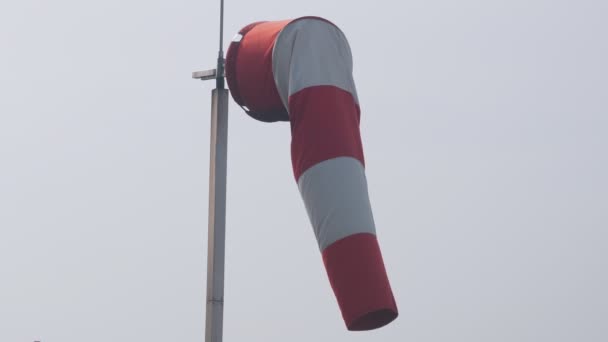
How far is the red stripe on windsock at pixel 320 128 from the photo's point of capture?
7871 millimetres

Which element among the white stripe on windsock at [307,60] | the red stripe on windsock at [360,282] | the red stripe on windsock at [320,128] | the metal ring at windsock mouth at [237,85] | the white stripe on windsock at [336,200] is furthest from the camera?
the metal ring at windsock mouth at [237,85]

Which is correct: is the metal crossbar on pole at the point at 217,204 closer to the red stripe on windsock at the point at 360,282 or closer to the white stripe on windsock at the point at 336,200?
the white stripe on windsock at the point at 336,200

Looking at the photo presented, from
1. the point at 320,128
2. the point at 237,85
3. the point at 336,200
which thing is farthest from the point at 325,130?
the point at 237,85

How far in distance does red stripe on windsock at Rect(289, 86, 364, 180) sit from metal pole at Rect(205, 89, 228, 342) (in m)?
0.71

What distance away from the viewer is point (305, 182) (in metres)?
7.90

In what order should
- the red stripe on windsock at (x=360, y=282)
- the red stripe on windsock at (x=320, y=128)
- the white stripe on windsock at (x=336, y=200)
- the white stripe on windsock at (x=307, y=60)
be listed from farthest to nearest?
the white stripe on windsock at (x=307, y=60) → the red stripe on windsock at (x=320, y=128) → the white stripe on windsock at (x=336, y=200) → the red stripe on windsock at (x=360, y=282)

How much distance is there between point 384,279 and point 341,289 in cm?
25

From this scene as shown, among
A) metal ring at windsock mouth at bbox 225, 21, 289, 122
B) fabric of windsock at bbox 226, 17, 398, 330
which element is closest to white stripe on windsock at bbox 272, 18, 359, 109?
fabric of windsock at bbox 226, 17, 398, 330

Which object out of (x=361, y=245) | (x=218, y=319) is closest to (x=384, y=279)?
(x=361, y=245)

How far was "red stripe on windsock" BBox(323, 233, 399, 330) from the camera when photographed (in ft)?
24.7

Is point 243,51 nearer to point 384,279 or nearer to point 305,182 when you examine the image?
point 305,182

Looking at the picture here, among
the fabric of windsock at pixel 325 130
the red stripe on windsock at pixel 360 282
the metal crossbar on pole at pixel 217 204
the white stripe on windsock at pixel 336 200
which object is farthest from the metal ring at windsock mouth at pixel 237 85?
the red stripe on windsock at pixel 360 282

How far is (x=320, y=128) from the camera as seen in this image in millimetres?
7883

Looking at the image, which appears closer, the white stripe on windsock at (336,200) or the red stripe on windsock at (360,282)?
the red stripe on windsock at (360,282)
